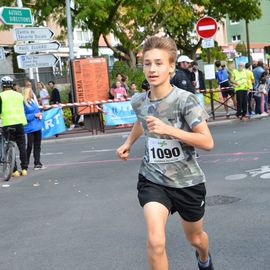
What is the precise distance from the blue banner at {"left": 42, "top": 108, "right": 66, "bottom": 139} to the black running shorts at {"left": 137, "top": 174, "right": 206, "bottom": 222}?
13.2 m

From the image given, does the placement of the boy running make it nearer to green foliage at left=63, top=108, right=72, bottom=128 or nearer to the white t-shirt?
green foliage at left=63, top=108, right=72, bottom=128

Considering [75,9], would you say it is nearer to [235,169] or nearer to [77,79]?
[77,79]

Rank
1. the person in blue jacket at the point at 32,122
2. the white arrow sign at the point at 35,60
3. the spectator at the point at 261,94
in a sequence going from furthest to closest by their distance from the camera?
the spectator at the point at 261,94 → the white arrow sign at the point at 35,60 → the person in blue jacket at the point at 32,122

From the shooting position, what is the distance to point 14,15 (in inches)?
634

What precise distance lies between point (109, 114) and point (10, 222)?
11317 millimetres

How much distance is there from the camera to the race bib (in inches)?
150

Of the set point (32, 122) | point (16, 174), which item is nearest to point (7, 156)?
point (16, 174)

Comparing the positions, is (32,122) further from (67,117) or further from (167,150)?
(67,117)

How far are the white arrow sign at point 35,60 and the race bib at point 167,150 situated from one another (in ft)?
44.9

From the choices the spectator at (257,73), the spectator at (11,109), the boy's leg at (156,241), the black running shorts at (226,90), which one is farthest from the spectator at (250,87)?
the boy's leg at (156,241)

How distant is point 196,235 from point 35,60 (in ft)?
45.4

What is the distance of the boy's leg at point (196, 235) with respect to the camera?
3.94 meters

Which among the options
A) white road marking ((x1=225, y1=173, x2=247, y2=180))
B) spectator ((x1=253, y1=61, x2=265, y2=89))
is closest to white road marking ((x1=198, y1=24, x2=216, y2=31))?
spectator ((x1=253, y1=61, x2=265, y2=89))

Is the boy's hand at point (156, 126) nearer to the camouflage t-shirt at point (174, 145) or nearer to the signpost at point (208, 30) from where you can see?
the camouflage t-shirt at point (174, 145)
